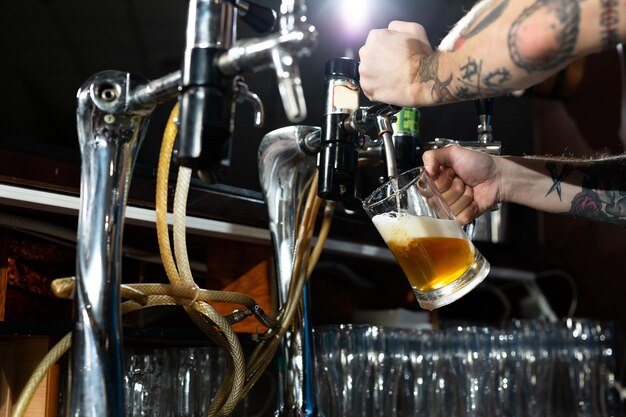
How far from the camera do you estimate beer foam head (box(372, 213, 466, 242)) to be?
1.01 meters

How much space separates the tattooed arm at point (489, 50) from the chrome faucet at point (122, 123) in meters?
0.25

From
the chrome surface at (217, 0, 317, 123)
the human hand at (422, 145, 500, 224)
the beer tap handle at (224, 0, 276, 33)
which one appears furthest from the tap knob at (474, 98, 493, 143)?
the chrome surface at (217, 0, 317, 123)

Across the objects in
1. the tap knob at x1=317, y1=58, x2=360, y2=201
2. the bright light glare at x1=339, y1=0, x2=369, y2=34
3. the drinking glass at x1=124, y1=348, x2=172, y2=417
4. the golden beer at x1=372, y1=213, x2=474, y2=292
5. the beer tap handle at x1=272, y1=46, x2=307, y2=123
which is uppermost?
the bright light glare at x1=339, y1=0, x2=369, y2=34

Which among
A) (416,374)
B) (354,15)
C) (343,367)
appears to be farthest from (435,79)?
(354,15)

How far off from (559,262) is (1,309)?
231cm

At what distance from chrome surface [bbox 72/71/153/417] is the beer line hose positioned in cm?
5

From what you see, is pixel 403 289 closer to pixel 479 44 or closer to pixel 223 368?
pixel 223 368

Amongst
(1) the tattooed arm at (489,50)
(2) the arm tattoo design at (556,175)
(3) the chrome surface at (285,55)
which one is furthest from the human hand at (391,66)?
(2) the arm tattoo design at (556,175)

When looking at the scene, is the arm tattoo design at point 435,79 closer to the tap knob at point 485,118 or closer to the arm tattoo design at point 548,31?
the arm tattoo design at point 548,31

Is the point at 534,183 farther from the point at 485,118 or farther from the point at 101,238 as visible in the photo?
the point at 101,238

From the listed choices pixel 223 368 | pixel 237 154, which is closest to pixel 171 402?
pixel 223 368

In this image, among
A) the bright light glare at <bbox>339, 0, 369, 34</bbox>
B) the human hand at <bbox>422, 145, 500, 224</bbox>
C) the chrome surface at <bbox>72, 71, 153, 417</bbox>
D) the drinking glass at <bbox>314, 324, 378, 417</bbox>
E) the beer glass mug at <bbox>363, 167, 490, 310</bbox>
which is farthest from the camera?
the bright light glare at <bbox>339, 0, 369, 34</bbox>

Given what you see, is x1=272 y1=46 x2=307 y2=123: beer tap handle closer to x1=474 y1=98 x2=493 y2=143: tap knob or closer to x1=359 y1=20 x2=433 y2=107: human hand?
x1=359 y1=20 x2=433 y2=107: human hand

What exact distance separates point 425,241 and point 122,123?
0.42 meters
